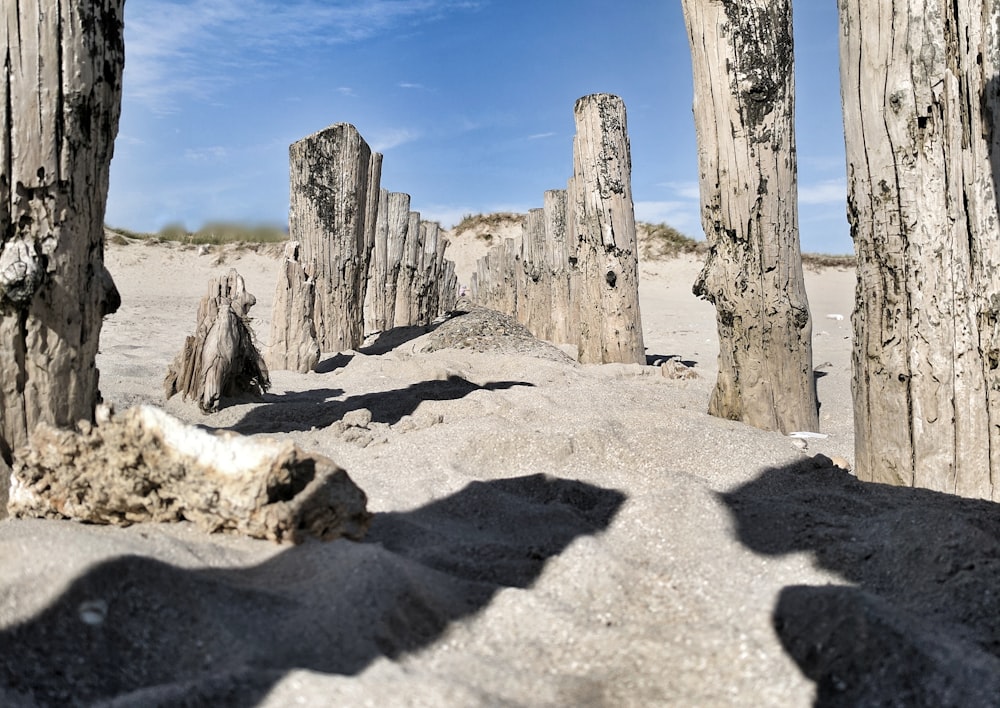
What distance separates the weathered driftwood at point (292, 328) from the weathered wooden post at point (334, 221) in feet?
2.26

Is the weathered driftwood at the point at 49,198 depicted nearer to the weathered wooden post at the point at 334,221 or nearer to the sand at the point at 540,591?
the sand at the point at 540,591

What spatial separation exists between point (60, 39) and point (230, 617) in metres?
2.38

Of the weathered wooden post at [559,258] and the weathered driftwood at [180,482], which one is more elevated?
the weathered wooden post at [559,258]

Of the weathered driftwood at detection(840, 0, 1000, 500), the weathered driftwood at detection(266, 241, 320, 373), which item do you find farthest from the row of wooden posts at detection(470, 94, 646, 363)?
the weathered driftwood at detection(840, 0, 1000, 500)

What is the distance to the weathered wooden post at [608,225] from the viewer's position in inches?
337

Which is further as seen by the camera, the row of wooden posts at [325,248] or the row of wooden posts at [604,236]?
the row of wooden posts at [604,236]

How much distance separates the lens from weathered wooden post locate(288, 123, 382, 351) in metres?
9.06

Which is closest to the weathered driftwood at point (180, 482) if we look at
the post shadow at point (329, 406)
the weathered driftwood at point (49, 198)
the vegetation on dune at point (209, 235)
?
the weathered driftwood at point (49, 198)

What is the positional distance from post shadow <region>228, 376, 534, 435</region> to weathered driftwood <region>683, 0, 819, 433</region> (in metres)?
1.99

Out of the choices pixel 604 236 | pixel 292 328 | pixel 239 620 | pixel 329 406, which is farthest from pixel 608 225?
pixel 239 620

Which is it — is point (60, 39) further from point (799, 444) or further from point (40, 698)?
point (799, 444)

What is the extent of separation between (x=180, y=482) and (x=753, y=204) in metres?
3.91

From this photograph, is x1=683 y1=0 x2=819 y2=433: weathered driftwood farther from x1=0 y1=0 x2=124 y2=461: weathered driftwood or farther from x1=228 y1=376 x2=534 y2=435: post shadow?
x1=0 y1=0 x2=124 y2=461: weathered driftwood

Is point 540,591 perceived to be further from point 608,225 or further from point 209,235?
point 209,235
